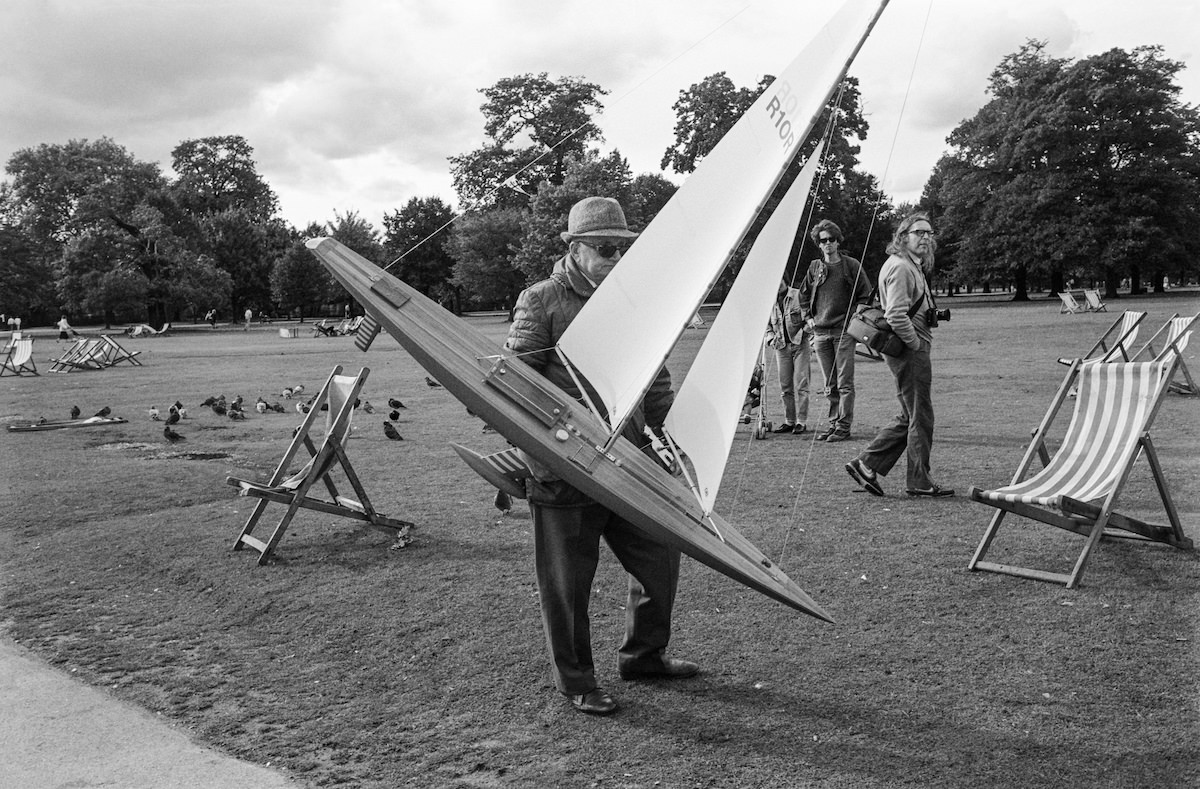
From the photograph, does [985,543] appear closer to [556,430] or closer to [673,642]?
[673,642]

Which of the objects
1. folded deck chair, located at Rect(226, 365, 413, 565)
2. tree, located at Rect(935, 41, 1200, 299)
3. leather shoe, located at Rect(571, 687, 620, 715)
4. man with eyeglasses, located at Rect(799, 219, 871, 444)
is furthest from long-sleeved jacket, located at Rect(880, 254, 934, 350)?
tree, located at Rect(935, 41, 1200, 299)

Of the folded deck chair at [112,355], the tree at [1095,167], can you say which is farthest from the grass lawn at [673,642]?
the tree at [1095,167]

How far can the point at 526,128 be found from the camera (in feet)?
181

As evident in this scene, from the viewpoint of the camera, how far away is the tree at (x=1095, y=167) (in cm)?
4769

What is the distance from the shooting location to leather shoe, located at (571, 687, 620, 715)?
13.4 ft

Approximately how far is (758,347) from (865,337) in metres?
3.85

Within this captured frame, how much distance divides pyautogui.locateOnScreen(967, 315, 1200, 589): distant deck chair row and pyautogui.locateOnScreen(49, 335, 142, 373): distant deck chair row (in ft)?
86.7

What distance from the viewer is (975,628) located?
4.94m

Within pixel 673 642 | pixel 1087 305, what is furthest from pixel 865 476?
pixel 1087 305

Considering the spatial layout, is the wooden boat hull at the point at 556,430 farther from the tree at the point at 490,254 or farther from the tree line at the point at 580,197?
the tree at the point at 490,254

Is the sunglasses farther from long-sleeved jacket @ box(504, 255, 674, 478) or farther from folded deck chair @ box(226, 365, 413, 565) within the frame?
folded deck chair @ box(226, 365, 413, 565)

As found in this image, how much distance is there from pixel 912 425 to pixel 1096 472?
179cm

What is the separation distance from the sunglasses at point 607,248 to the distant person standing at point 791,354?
6.83 meters

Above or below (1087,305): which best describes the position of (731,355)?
below
